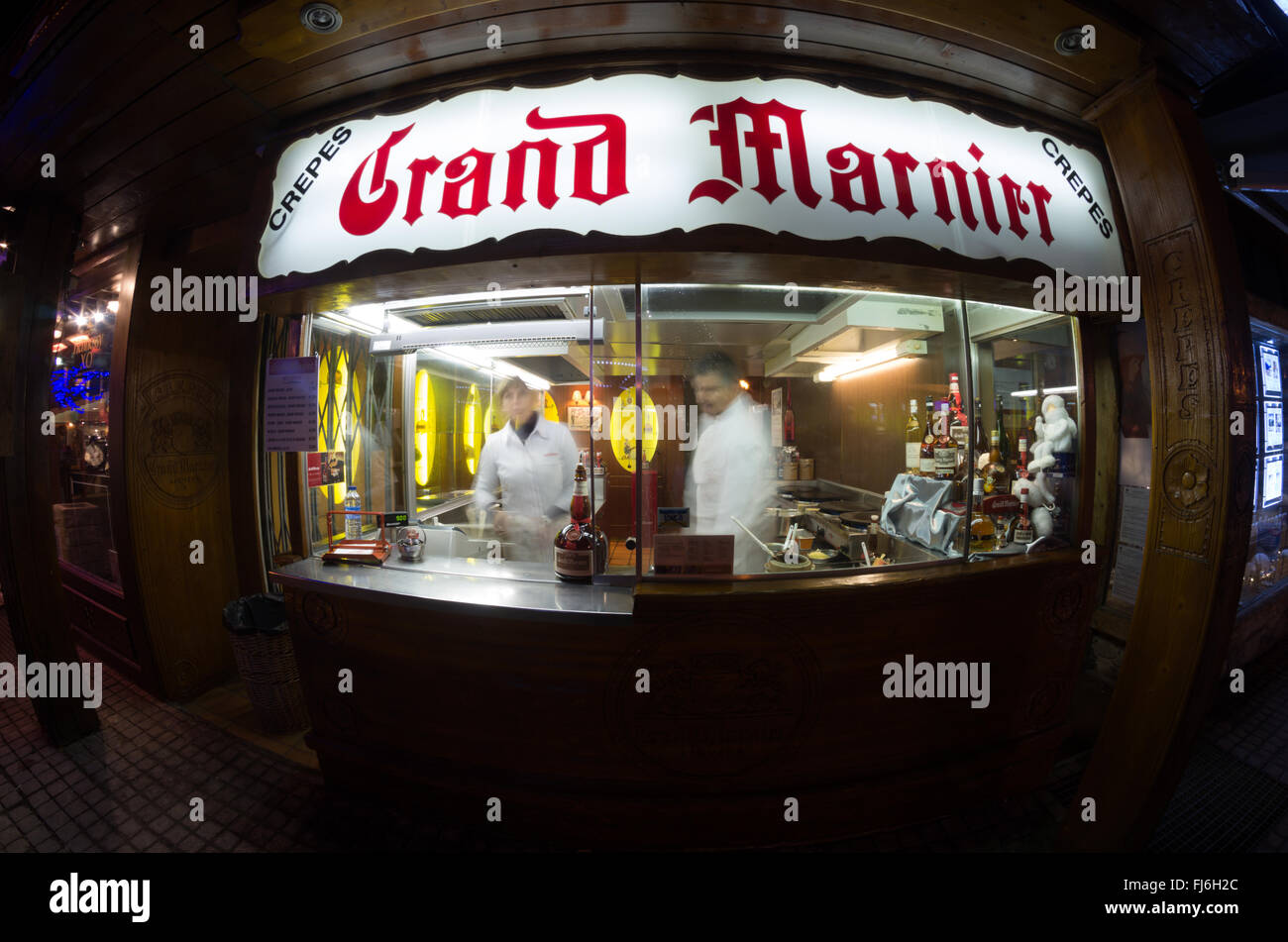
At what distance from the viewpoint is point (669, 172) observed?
210 centimetres

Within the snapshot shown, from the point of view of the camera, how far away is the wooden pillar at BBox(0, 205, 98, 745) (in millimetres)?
3035

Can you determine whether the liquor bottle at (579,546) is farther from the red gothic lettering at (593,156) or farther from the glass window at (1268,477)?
the glass window at (1268,477)

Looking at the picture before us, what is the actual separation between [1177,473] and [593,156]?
3270 mm

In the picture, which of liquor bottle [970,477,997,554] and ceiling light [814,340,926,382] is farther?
ceiling light [814,340,926,382]

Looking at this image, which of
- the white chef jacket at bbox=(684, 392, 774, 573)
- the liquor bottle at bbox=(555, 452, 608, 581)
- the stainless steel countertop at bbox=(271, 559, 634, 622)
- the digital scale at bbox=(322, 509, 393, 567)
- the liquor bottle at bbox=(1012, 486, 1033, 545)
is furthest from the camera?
the white chef jacket at bbox=(684, 392, 774, 573)

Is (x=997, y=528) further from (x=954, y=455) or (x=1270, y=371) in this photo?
(x=1270, y=371)

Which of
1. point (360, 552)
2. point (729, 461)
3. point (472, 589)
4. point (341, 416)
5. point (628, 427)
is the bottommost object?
point (472, 589)

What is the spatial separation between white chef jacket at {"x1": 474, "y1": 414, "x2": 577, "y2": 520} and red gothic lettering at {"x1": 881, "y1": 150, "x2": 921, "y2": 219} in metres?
3.12

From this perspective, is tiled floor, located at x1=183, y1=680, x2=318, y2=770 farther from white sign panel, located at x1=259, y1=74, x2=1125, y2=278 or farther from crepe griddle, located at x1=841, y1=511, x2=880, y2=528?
crepe griddle, located at x1=841, y1=511, x2=880, y2=528

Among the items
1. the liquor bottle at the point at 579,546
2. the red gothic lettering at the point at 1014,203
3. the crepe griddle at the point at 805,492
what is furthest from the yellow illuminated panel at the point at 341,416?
the red gothic lettering at the point at 1014,203

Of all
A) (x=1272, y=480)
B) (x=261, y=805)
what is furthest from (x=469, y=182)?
(x=1272, y=480)

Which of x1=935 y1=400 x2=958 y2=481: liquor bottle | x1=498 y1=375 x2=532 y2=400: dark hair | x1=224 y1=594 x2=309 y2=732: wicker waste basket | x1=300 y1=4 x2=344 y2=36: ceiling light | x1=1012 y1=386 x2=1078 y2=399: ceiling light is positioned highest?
x1=300 y1=4 x2=344 y2=36: ceiling light

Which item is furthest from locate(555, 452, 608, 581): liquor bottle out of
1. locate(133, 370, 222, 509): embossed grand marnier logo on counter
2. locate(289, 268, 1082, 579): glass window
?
locate(133, 370, 222, 509): embossed grand marnier logo on counter

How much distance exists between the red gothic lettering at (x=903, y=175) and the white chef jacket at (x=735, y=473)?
Result: 158cm
